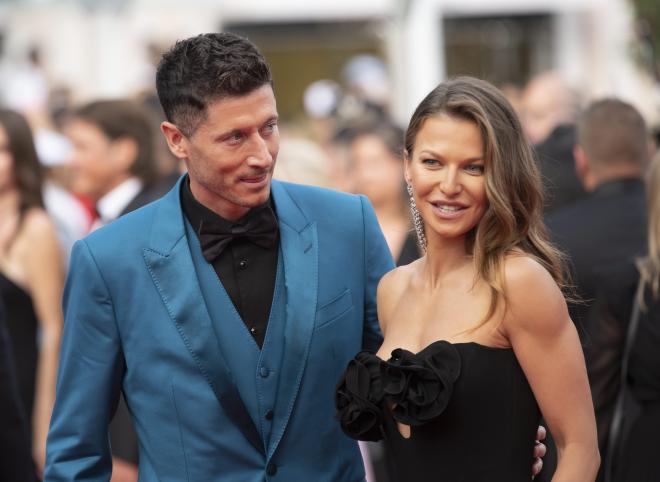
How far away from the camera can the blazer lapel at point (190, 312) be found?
11.2ft

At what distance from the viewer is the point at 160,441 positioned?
347 cm

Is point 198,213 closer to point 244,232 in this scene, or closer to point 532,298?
point 244,232

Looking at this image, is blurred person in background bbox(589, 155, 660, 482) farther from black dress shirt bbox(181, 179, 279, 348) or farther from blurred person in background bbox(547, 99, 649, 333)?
black dress shirt bbox(181, 179, 279, 348)

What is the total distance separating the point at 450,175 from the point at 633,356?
6.23 feet

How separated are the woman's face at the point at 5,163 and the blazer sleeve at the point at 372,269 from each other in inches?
132

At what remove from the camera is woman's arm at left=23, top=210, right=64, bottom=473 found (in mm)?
6438

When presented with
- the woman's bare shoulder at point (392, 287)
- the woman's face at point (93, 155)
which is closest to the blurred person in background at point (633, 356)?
the woman's bare shoulder at point (392, 287)

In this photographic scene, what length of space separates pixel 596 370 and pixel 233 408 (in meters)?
2.11

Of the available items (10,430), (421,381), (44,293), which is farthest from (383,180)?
(421,381)

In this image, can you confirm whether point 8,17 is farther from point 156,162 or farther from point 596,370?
point 596,370

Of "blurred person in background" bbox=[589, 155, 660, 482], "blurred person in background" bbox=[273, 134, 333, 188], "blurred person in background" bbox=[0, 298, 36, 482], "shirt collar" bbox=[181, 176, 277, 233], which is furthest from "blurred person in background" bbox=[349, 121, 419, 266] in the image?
"shirt collar" bbox=[181, 176, 277, 233]

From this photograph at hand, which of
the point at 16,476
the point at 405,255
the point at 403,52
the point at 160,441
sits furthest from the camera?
the point at 403,52

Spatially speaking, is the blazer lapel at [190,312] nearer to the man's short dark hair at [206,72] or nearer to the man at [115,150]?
the man's short dark hair at [206,72]

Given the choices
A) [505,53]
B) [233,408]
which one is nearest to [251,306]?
[233,408]
